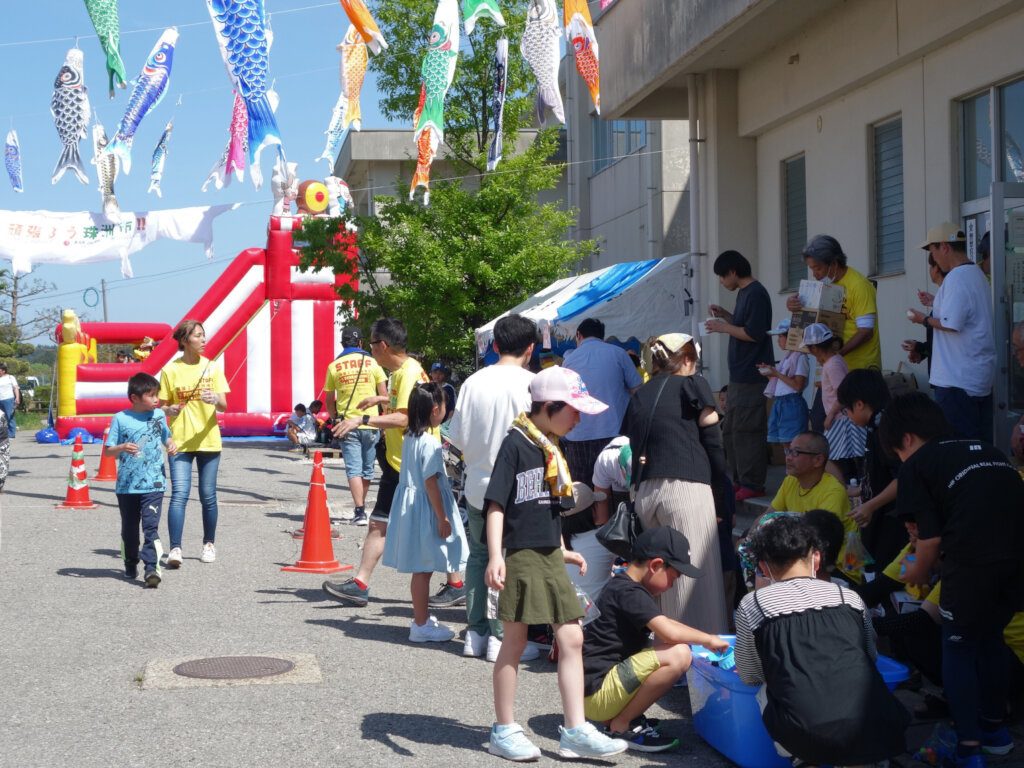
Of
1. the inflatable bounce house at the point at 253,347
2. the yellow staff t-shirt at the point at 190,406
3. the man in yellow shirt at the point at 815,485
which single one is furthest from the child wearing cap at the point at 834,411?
the inflatable bounce house at the point at 253,347

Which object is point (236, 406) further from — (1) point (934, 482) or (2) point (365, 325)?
(1) point (934, 482)

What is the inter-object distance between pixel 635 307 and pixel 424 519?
269 inches

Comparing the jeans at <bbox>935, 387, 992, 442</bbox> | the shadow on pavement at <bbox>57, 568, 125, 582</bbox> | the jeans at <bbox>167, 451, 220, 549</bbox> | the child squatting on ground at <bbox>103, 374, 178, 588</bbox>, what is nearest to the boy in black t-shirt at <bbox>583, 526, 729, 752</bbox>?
the jeans at <bbox>935, 387, 992, 442</bbox>

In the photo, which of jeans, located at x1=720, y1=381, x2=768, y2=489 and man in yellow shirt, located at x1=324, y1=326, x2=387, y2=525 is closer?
jeans, located at x1=720, y1=381, x2=768, y2=489

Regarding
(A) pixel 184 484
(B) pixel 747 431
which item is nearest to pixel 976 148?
(B) pixel 747 431

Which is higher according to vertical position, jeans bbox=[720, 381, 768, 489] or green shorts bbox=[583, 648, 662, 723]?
jeans bbox=[720, 381, 768, 489]

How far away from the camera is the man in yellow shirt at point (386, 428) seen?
805 centimetres

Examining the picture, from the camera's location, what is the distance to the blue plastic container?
471 cm

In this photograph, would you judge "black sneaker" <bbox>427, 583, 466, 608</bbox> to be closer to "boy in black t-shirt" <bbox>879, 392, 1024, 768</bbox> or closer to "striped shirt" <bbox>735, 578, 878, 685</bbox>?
"striped shirt" <bbox>735, 578, 878, 685</bbox>

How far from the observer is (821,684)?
4.13 meters

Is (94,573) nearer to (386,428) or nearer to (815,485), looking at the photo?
(386,428)

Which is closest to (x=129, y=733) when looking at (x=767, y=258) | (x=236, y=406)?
(x=767, y=258)

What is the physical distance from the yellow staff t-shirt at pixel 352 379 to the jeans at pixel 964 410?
230 inches

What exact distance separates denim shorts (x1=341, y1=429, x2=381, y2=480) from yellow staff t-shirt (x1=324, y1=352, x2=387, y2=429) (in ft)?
1.05
